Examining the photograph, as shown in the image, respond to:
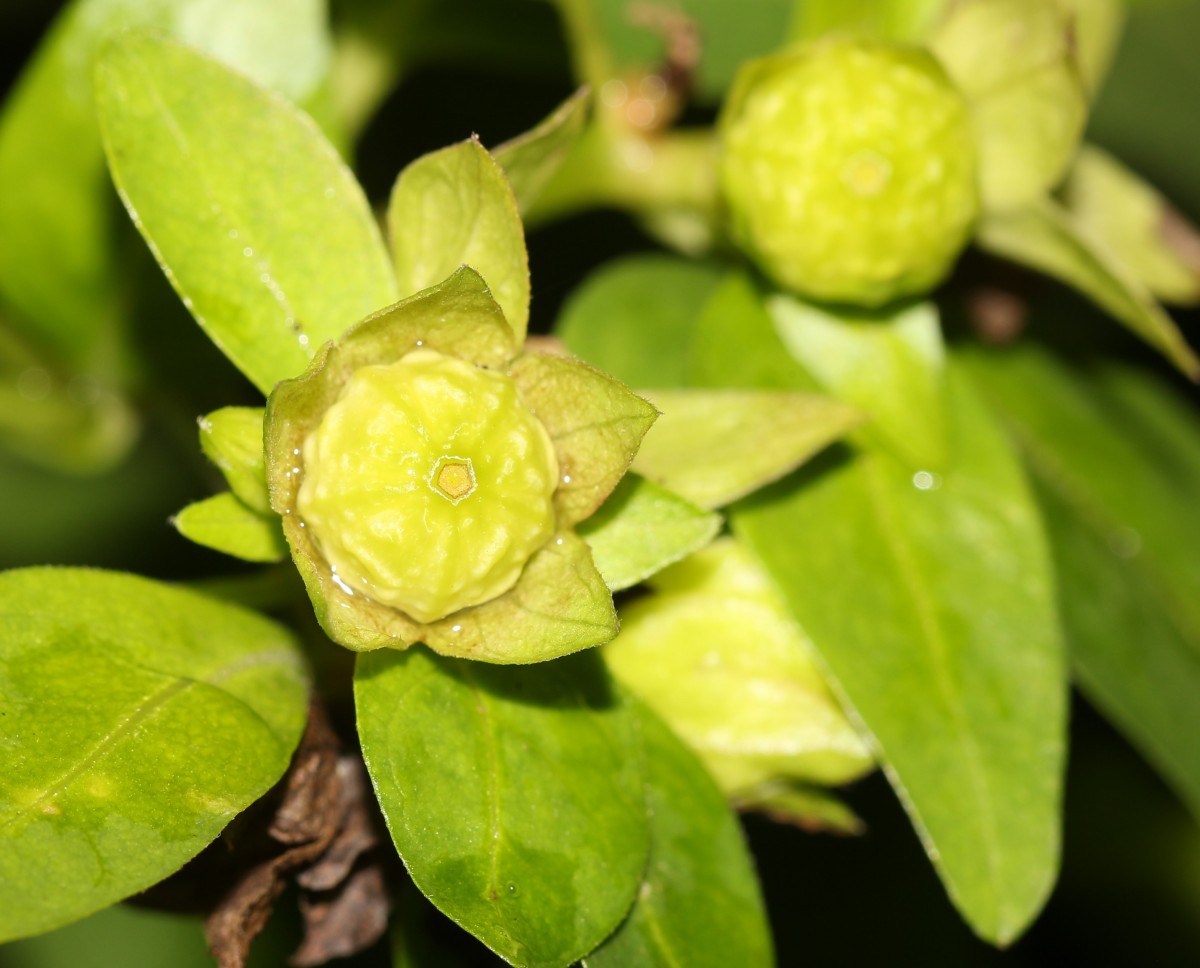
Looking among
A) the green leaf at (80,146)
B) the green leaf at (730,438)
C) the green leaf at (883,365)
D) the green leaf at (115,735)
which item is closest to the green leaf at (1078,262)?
the green leaf at (883,365)

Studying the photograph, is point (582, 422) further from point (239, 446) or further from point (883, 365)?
point (883, 365)

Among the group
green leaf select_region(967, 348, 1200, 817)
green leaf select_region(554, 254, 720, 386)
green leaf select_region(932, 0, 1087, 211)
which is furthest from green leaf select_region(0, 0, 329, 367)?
green leaf select_region(967, 348, 1200, 817)

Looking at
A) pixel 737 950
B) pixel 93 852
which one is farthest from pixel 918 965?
pixel 93 852

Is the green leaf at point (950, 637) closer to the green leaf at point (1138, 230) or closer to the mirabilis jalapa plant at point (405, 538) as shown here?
the mirabilis jalapa plant at point (405, 538)

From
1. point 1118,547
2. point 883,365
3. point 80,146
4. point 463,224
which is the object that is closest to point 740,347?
point 883,365

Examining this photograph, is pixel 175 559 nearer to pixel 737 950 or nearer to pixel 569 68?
pixel 569 68

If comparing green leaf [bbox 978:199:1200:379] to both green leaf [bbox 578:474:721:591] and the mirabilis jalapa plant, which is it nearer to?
the mirabilis jalapa plant

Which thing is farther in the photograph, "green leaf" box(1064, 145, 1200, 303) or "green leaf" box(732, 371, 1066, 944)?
"green leaf" box(1064, 145, 1200, 303)
